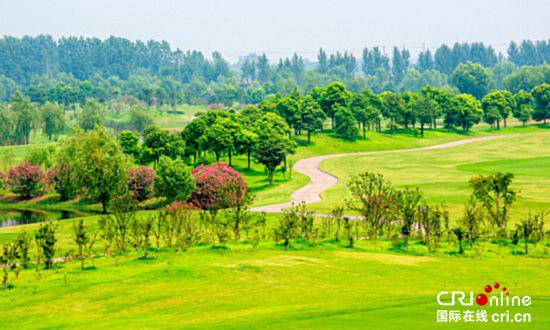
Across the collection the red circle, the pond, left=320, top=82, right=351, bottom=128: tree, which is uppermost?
left=320, top=82, right=351, bottom=128: tree

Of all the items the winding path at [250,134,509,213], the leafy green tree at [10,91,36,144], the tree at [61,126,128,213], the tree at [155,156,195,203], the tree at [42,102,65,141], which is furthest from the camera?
the tree at [42,102,65,141]

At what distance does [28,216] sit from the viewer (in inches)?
2950

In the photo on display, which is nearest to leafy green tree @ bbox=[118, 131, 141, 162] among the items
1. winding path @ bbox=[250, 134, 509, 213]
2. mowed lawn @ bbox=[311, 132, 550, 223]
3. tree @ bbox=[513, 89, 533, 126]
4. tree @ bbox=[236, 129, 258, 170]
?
tree @ bbox=[236, 129, 258, 170]

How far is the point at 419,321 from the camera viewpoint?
18.9 m

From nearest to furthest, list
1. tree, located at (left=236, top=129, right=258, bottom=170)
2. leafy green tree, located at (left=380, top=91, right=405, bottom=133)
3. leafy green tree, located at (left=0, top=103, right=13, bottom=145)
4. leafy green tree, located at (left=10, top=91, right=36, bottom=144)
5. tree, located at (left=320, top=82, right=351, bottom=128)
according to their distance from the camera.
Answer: tree, located at (left=236, top=129, right=258, bottom=170)
leafy green tree, located at (left=0, top=103, right=13, bottom=145)
tree, located at (left=320, top=82, right=351, bottom=128)
leafy green tree, located at (left=10, top=91, right=36, bottom=144)
leafy green tree, located at (left=380, top=91, right=405, bottom=133)

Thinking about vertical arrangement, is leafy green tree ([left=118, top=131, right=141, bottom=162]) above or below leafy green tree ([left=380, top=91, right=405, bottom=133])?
below

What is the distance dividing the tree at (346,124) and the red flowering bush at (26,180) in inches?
2772

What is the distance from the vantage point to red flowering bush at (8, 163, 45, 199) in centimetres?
8781

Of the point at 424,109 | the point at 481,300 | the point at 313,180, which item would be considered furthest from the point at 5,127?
the point at 481,300

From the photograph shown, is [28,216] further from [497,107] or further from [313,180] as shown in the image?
[497,107]

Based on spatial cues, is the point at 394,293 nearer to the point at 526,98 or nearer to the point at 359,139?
the point at 359,139

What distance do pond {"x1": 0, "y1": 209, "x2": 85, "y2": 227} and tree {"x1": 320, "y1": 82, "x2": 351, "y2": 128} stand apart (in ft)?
264

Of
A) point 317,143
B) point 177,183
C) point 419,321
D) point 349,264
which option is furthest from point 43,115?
point 419,321

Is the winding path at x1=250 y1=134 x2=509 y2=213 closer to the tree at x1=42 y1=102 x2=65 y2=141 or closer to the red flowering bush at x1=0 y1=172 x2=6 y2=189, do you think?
the red flowering bush at x1=0 y1=172 x2=6 y2=189
